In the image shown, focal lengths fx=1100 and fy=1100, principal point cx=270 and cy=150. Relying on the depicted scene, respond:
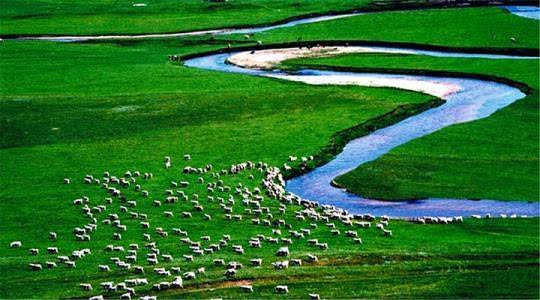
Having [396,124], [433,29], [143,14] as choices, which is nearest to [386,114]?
[396,124]

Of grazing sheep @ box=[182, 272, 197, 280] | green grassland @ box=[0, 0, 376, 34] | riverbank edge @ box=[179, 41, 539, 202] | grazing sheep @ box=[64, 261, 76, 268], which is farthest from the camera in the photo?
green grassland @ box=[0, 0, 376, 34]

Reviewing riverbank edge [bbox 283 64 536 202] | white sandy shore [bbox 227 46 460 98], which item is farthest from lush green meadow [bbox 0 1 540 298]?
white sandy shore [bbox 227 46 460 98]

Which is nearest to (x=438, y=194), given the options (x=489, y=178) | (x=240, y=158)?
(x=489, y=178)

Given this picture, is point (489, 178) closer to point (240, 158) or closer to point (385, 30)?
point (240, 158)

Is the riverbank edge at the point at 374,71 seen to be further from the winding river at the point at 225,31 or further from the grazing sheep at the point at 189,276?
the grazing sheep at the point at 189,276

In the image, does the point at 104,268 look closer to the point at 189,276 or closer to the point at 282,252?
the point at 189,276

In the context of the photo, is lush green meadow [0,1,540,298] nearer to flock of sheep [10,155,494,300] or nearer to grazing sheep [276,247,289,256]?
flock of sheep [10,155,494,300]

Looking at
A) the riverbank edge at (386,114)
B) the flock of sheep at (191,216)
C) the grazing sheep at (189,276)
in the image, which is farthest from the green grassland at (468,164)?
the grazing sheep at (189,276)
